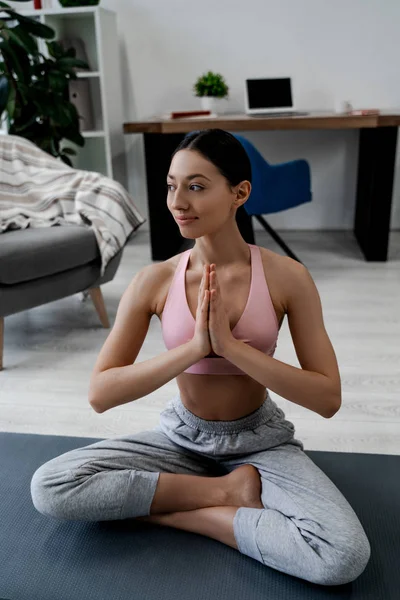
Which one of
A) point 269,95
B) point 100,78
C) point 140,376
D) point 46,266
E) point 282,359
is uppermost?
point 100,78

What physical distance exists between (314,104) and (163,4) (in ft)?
3.61

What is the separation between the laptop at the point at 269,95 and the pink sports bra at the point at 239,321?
251cm

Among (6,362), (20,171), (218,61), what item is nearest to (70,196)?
(20,171)

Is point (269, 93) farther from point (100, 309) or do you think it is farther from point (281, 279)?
point (281, 279)

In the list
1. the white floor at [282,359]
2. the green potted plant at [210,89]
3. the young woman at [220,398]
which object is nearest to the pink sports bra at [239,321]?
the young woman at [220,398]

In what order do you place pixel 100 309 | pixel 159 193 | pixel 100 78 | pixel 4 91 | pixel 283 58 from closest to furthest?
pixel 100 309, pixel 4 91, pixel 159 193, pixel 100 78, pixel 283 58

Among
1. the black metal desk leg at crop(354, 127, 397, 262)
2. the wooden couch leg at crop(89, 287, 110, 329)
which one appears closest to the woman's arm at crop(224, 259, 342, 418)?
the wooden couch leg at crop(89, 287, 110, 329)

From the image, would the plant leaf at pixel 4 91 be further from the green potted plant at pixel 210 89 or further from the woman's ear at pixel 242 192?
the woman's ear at pixel 242 192

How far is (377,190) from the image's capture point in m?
3.08

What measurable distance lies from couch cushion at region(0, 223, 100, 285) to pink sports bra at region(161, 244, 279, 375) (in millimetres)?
1130

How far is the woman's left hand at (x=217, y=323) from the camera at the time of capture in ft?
3.21

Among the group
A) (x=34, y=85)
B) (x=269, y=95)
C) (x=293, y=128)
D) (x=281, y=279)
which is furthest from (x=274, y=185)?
(x=281, y=279)

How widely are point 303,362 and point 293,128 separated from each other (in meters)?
2.15

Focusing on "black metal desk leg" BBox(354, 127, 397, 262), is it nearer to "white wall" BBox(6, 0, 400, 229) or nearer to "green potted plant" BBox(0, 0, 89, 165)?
"white wall" BBox(6, 0, 400, 229)
